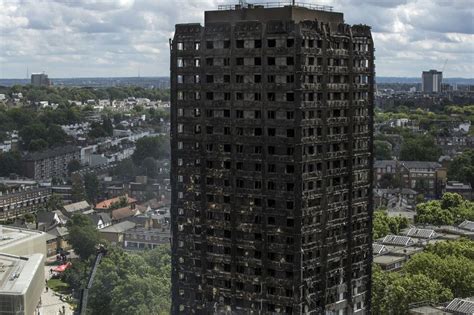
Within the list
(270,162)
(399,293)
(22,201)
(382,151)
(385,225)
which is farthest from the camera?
(382,151)

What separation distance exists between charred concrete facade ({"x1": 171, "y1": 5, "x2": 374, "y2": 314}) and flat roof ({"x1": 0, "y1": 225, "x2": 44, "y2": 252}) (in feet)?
123

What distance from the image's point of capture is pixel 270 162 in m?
30.3

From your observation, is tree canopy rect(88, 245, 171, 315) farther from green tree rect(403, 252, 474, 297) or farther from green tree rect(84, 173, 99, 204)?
green tree rect(84, 173, 99, 204)

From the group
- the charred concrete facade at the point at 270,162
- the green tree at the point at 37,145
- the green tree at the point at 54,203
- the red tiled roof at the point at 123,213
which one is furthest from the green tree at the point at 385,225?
the green tree at the point at 37,145

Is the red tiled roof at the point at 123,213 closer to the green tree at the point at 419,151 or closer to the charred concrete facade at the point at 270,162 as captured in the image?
the green tree at the point at 419,151

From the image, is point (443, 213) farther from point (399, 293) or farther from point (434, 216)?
point (399, 293)

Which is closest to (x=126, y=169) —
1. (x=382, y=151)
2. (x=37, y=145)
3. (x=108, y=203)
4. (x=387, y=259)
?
(x=108, y=203)

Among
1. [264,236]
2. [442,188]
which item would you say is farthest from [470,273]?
[442,188]

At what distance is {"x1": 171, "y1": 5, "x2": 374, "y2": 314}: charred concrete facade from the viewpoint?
3002cm

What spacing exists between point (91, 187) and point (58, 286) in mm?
37095

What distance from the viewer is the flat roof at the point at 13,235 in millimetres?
68062

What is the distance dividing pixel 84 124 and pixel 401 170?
235 feet

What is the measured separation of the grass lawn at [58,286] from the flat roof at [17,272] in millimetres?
4951

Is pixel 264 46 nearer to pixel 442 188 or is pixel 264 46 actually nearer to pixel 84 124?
pixel 442 188
